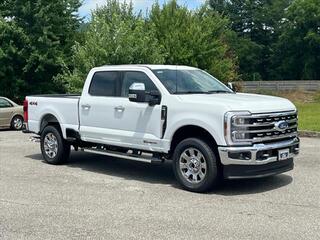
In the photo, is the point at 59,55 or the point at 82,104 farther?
the point at 59,55

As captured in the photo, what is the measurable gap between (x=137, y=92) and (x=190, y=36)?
21330mm

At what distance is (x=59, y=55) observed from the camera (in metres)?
28.7

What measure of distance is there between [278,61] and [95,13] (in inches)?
2638

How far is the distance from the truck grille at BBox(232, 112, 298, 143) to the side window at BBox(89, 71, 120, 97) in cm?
282

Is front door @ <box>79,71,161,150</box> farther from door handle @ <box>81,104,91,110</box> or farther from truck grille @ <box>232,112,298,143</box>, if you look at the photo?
truck grille @ <box>232,112,298,143</box>

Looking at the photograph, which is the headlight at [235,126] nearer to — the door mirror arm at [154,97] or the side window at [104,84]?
the door mirror arm at [154,97]

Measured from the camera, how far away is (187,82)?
9359 mm

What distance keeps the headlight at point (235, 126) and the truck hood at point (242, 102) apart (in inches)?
3.8

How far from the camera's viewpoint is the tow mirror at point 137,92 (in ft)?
29.0

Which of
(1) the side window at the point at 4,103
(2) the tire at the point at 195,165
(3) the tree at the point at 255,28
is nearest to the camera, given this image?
(2) the tire at the point at 195,165

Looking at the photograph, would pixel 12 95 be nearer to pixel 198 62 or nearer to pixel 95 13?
pixel 95 13

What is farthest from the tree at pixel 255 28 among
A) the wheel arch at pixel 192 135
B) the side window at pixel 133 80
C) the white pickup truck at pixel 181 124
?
the wheel arch at pixel 192 135

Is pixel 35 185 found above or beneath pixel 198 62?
beneath

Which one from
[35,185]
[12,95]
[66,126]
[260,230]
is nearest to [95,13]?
[12,95]
